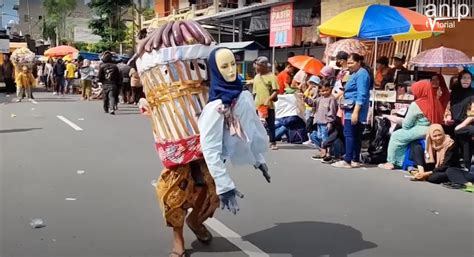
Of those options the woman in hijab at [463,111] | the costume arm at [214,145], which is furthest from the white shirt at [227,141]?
the woman in hijab at [463,111]

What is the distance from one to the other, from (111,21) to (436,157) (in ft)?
136

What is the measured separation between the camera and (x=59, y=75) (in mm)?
26547

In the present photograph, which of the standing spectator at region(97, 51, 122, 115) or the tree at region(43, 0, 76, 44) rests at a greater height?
the tree at region(43, 0, 76, 44)

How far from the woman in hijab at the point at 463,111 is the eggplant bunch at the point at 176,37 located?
530 centimetres

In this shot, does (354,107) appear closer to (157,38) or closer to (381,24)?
(381,24)

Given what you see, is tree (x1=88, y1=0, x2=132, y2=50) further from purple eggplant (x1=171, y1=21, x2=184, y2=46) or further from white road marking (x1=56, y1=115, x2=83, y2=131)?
purple eggplant (x1=171, y1=21, x2=184, y2=46)

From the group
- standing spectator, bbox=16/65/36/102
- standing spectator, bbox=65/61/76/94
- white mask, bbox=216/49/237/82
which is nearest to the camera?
white mask, bbox=216/49/237/82

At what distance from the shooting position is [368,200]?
22.0 feet

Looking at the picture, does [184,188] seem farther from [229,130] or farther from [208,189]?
[229,130]

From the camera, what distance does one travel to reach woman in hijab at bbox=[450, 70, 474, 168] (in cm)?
831

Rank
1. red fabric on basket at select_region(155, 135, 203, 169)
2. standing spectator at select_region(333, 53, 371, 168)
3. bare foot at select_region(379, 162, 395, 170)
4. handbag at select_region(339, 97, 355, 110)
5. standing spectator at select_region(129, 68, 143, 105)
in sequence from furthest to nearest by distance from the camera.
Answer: standing spectator at select_region(129, 68, 143, 105)
bare foot at select_region(379, 162, 395, 170)
handbag at select_region(339, 97, 355, 110)
standing spectator at select_region(333, 53, 371, 168)
red fabric on basket at select_region(155, 135, 203, 169)

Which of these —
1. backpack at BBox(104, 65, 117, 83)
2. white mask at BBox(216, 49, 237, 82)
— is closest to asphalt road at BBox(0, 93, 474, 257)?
white mask at BBox(216, 49, 237, 82)

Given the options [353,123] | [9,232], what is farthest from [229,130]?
[353,123]

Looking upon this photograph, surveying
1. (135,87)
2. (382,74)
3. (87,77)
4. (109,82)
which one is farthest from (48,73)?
(382,74)
